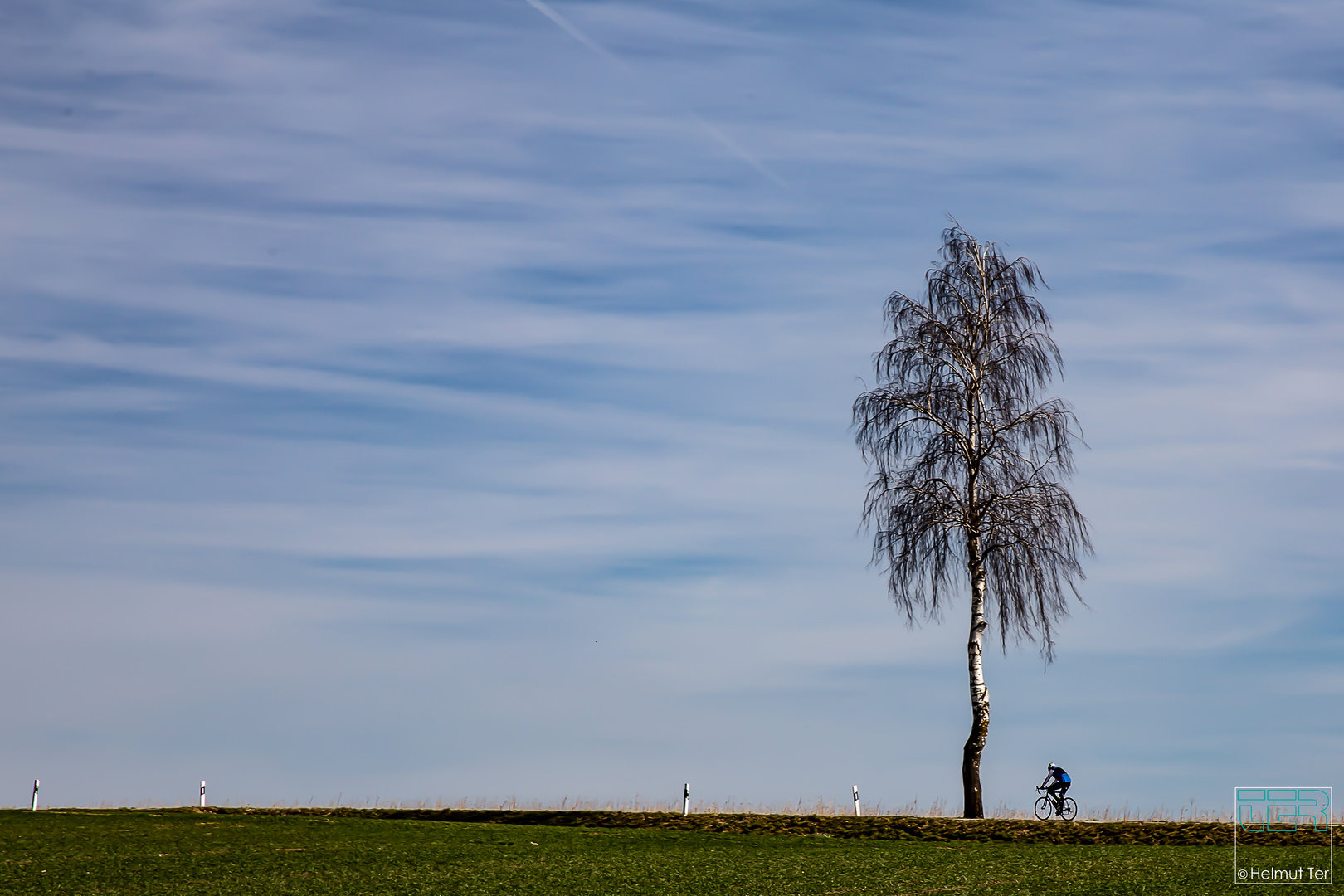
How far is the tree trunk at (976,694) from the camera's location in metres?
30.8

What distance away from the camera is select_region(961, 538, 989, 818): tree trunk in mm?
30812

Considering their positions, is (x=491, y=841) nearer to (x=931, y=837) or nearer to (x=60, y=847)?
(x=60, y=847)

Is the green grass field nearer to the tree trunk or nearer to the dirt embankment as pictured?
the dirt embankment

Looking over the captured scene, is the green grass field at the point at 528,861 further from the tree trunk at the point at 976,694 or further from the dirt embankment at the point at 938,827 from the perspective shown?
the tree trunk at the point at 976,694

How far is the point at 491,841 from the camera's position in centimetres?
2381

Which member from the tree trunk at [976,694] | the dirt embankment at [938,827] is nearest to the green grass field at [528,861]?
the dirt embankment at [938,827]

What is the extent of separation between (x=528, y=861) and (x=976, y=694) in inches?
564

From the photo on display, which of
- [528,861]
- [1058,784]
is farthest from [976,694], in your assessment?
[528,861]

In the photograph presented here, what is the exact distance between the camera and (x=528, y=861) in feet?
67.9

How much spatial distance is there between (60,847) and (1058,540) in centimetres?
2238

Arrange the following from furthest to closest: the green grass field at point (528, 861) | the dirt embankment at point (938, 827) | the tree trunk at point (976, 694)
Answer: the tree trunk at point (976, 694)
the dirt embankment at point (938, 827)
the green grass field at point (528, 861)

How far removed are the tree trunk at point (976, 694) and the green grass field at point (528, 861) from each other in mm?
6009

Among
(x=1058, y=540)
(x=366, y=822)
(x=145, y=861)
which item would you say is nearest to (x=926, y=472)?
(x=1058, y=540)

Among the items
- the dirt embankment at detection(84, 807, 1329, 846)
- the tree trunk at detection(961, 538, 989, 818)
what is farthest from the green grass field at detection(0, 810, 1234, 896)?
the tree trunk at detection(961, 538, 989, 818)
